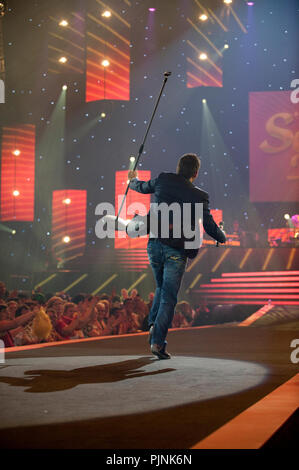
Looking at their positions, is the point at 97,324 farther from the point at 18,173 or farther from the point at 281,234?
the point at 281,234

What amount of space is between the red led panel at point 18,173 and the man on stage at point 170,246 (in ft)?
44.4

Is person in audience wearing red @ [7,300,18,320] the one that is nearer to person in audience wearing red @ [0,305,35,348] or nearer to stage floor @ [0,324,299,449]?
person in audience wearing red @ [0,305,35,348]

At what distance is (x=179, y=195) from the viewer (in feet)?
12.4

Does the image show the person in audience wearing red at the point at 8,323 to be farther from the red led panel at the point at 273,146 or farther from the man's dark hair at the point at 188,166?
the red led panel at the point at 273,146

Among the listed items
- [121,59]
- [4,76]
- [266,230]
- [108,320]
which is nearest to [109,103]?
[121,59]

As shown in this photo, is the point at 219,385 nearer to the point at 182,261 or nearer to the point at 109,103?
the point at 182,261

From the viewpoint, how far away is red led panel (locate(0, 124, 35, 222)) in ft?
55.2

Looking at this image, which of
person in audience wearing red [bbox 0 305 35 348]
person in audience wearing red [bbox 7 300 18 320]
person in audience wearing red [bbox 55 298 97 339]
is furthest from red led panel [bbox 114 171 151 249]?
person in audience wearing red [bbox 0 305 35 348]

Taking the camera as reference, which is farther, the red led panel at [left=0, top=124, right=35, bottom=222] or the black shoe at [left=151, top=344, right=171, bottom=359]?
the red led panel at [left=0, top=124, right=35, bottom=222]

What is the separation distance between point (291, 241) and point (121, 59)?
7.20m

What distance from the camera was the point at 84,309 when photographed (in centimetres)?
688

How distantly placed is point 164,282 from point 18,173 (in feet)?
46.2

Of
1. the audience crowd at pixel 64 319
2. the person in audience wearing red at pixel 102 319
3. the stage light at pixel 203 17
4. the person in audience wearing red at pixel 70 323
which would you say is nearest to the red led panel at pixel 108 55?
the stage light at pixel 203 17
